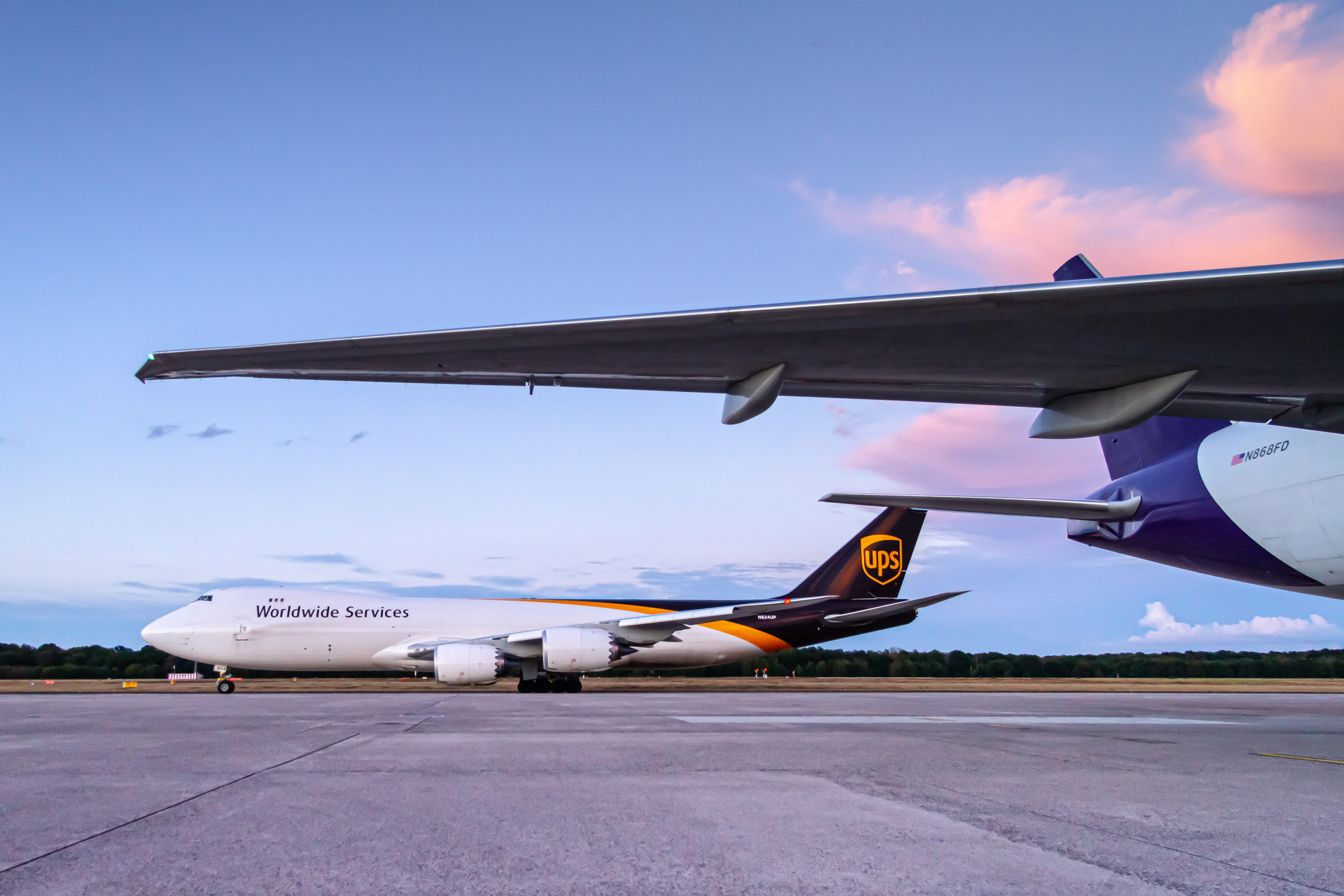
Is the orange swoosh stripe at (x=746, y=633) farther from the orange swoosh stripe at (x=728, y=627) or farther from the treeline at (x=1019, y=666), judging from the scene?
the treeline at (x=1019, y=666)

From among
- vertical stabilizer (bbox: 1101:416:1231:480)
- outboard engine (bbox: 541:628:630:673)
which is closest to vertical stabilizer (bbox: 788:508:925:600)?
outboard engine (bbox: 541:628:630:673)

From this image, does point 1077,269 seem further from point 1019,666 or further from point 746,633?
point 1019,666

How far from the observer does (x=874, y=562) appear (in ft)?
92.1

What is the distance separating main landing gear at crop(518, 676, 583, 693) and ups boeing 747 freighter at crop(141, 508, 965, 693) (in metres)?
0.05

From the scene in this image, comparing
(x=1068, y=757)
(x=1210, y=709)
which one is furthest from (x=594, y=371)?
(x=1210, y=709)

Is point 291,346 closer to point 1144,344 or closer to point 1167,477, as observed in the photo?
point 1144,344

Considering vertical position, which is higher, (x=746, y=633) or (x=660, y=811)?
(x=746, y=633)

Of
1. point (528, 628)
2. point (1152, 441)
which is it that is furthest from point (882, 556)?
point (1152, 441)

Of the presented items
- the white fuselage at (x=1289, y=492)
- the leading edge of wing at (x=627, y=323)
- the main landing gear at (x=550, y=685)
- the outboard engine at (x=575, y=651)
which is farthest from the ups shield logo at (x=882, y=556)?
the leading edge of wing at (x=627, y=323)

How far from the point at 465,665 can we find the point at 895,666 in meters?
31.2

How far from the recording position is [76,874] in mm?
2902

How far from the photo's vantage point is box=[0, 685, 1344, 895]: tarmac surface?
9.63 ft

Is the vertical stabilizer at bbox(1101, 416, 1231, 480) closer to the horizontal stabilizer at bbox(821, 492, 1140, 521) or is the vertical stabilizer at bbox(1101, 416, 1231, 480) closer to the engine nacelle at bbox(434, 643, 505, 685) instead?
the horizontal stabilizer at bbox(821, 492, 1140, 521)

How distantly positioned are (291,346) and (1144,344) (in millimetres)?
5170
